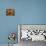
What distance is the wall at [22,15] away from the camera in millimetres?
3309

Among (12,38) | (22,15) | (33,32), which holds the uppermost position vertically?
(22,15)

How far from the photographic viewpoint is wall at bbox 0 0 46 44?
3309 mm

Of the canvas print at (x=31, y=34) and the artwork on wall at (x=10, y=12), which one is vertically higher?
the artwork on wall at (x=10, y=12)

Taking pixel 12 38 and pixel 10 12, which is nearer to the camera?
pixel 12 38

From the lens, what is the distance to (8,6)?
3312mm

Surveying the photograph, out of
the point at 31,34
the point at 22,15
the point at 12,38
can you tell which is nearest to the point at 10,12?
the point at 22,15

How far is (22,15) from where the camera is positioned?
10.9ft

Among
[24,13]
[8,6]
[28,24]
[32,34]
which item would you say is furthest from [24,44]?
[8,6]

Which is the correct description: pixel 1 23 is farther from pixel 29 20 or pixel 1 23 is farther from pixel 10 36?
pixel 29 20

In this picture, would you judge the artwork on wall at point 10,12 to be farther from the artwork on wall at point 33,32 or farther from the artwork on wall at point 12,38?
the artwork on wall at point 12,38

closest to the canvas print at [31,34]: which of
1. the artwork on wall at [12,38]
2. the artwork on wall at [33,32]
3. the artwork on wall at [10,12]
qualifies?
the artwork on wall at [33,32]

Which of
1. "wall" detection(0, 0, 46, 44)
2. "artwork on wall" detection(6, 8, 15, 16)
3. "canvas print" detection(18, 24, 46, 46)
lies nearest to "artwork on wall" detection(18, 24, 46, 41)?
"canvas print" detection(18, 24, 46, 46)

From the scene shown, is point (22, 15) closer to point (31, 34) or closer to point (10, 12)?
point (10, 12)

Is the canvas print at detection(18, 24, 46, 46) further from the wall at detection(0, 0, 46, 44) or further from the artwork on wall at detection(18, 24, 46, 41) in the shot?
the wall at detection(0, 0, 46, 44)
